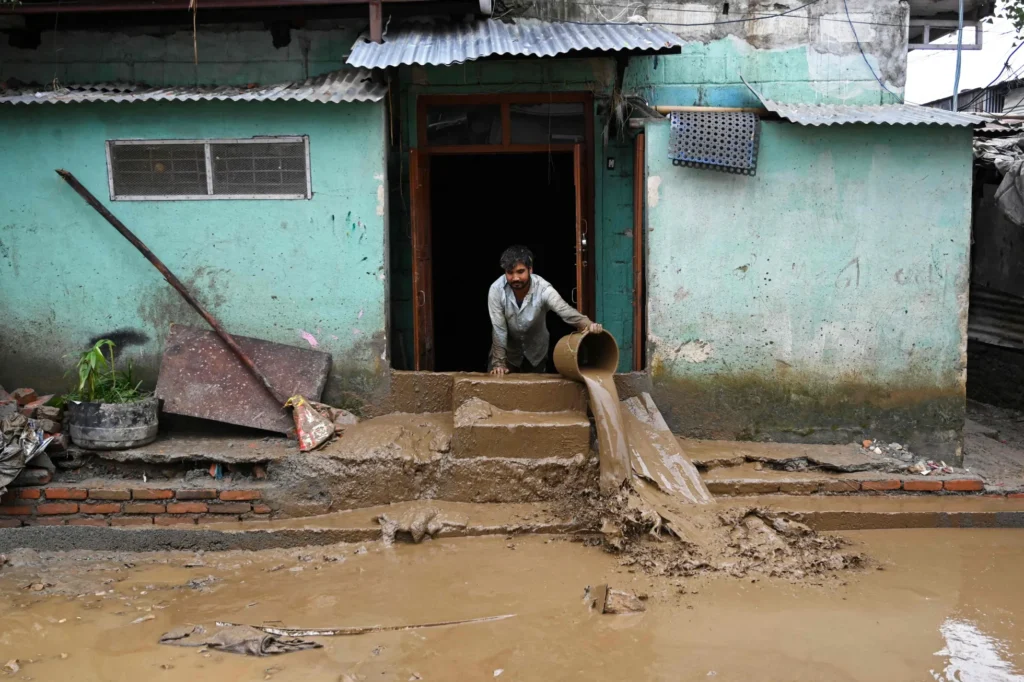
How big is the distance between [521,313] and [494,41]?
6.82 ft

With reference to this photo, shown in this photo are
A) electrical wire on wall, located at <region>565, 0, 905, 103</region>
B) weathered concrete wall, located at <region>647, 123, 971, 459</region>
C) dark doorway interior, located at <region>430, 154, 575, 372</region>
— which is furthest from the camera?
dark doorway interior, located at <region>430, 154, 575, 372</region>

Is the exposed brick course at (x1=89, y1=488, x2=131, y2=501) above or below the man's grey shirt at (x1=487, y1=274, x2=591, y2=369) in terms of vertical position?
below

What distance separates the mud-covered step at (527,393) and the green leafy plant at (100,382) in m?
2.45

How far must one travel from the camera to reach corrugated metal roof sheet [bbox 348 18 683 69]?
19.6 feet

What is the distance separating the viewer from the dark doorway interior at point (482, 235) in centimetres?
975

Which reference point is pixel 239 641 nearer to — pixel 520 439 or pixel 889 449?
pixel 520 439

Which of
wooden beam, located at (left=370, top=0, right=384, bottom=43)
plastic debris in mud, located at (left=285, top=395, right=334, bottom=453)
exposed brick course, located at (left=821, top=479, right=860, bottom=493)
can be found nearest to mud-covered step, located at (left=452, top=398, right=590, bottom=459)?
plastic debris in mud, located at (left=285, top=395, right=334, bottom=453)

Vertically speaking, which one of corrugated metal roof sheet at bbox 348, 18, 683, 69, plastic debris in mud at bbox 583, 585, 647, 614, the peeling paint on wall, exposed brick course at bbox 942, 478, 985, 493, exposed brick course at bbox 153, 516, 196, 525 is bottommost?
plastic debris in mud at bbox 583, 585, 647, 614

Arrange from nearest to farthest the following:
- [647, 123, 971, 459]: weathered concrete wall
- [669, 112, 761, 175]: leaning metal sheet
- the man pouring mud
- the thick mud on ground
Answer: the thick mud on ground
the man pouring mud
[669, 112, 761, 175]: leaning metal sheet
[647, 123, 971, 459]: weathered concrete wall

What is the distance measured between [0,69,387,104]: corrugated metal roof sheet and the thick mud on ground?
3.30 metres

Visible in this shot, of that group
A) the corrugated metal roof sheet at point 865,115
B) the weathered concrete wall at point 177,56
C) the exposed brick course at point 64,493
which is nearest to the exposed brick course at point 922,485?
the corrugated metal roof sheet at point 865,115

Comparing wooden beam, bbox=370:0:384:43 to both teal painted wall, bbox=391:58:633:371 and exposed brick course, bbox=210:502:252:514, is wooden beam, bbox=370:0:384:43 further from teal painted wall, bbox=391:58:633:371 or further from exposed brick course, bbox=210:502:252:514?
exposed brick course, bbox=210:502:252:514

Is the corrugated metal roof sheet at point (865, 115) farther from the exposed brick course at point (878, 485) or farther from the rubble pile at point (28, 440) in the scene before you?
the rubble pile at point (28, 440)

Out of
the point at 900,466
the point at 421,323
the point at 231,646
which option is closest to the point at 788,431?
the point at 900,466
